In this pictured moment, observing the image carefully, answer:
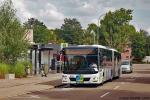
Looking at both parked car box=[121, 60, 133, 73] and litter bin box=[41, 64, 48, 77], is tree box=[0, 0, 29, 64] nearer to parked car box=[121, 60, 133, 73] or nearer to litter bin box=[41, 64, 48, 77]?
litter bin box=[41, 64, 48, 77]

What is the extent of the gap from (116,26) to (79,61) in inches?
3230

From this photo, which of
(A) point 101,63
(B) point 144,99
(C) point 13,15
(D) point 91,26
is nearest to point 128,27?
(D) point 91,26

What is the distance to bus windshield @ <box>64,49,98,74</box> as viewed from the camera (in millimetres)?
34094

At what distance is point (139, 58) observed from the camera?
165 metres

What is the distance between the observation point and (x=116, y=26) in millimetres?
115625

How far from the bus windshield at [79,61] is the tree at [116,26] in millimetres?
77156

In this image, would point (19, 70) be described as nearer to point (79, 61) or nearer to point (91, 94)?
point (79, 61)

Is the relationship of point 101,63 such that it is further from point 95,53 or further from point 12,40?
point 12,40

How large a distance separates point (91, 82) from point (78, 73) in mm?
1087

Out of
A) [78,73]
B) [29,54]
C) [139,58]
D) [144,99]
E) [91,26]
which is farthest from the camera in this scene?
[139,58]

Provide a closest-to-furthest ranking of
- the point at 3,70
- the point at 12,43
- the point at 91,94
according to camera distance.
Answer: the point at 91,94 < the point at 3,70 < the point at 12,43

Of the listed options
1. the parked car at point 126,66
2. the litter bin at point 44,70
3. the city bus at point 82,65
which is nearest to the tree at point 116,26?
the parked car at point 126,66

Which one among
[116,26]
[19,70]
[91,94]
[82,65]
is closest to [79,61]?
[82,65]

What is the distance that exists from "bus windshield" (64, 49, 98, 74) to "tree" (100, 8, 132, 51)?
77156 millimetres
